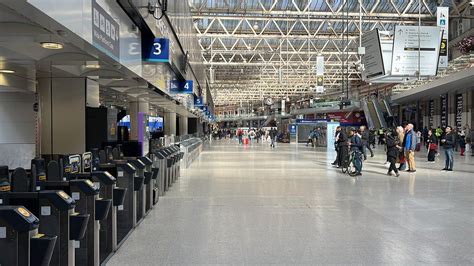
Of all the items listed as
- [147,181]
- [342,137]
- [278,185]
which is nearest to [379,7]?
[342,137]

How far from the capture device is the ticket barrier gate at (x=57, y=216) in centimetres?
361

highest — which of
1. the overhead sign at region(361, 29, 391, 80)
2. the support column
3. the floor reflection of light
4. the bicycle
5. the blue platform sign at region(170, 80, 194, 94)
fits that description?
the overhead sign at region(361, 29, 391, 80)

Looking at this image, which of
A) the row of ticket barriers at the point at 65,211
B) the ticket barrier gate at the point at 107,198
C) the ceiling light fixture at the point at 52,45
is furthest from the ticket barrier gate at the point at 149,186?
the ceiling light fixture at the point at 52,45

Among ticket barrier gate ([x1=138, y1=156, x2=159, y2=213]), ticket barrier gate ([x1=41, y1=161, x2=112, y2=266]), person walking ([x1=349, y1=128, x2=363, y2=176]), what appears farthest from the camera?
person walking ([x1=349, y1=128, x2=363, y2=176])

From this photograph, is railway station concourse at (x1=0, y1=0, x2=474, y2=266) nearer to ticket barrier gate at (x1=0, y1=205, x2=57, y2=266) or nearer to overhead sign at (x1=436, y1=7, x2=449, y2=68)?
ticket barrier gate at (x1=0, y1=205, x2=57, y2=266)

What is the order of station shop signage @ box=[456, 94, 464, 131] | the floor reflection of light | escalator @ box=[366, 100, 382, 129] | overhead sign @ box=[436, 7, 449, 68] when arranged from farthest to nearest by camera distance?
escalator @ box=[366, 100, 382, 129] < station shop signage @ box=[456, 94, 464, 131] < overhead sign @ box=[436, 7, 449, 68] < the floor reflection of light

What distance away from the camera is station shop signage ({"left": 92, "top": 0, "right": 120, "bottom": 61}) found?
222 inches

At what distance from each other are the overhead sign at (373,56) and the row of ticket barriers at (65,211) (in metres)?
14.0

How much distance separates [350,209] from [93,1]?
5325mm

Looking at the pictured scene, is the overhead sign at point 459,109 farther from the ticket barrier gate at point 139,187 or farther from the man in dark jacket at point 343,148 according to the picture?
the ticket barrier gate at point 139,187

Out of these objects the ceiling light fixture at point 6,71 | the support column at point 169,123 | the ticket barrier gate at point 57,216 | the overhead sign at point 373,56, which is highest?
the overhead sign at point 373,56

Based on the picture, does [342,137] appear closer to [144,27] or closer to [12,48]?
[144,27]

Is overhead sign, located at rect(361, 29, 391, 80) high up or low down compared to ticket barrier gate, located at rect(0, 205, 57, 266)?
up

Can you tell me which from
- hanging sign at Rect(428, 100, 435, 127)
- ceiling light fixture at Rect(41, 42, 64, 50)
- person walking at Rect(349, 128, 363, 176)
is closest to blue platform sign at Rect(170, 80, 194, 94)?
person walking at Rect(349, 128, 363, 176)
